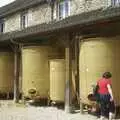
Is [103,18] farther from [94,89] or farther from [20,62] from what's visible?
[20,62]

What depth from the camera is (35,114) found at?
15.2 meters

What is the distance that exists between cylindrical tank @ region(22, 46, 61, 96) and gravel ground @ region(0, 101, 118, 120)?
2.95 feet

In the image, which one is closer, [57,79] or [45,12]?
[57,79]

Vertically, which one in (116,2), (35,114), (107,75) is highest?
(116,2)

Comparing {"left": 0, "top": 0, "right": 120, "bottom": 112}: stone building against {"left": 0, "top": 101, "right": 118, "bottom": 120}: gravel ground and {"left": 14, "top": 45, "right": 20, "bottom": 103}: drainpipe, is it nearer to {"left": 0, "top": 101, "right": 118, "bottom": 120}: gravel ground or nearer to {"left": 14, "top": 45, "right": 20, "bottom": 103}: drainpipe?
{"left": 14, "top": 45, "right": 20, "bottom": 103}: drainpipe

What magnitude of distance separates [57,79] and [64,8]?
7.03 m

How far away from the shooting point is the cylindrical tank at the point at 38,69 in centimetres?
1781

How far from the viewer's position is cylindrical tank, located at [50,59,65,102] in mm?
16578

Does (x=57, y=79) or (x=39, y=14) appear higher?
(x=39, y=14)

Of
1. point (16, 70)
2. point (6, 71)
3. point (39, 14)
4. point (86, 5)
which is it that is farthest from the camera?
point (39, 14)

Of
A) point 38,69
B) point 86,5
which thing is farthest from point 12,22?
point 38,69

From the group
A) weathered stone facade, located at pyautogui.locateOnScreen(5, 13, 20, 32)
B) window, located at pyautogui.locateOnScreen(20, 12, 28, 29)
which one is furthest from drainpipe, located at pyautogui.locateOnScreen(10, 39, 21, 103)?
weathered stone facade, located at pyautogui.locateOnScreen(5, 13, 20, 32)

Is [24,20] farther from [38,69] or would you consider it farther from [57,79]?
[57,79]

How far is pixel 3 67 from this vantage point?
2175cm
